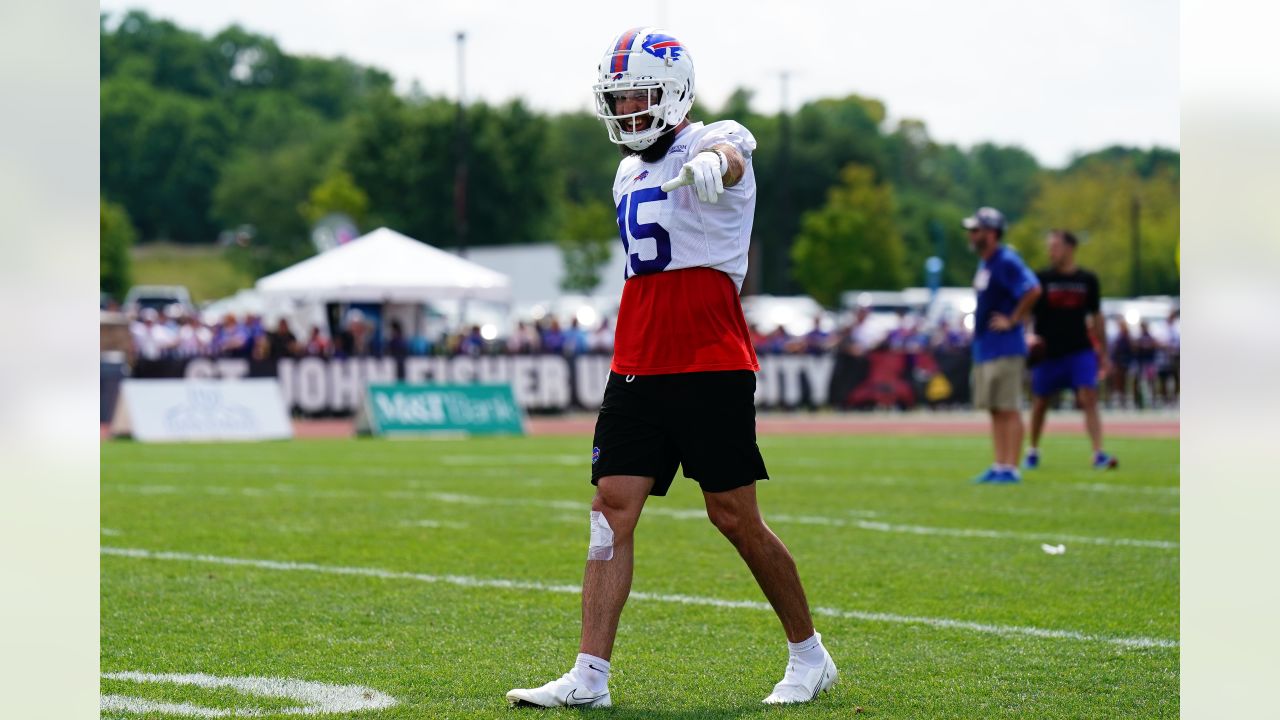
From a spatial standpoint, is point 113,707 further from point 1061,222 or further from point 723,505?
point 1061,222

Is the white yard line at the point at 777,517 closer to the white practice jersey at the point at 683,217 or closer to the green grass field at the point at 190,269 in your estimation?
the white practice jersey at the point at 683,217

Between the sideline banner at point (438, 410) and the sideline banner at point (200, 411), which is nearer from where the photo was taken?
the sideline banner at point (200, 411)

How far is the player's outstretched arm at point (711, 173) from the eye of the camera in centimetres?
442

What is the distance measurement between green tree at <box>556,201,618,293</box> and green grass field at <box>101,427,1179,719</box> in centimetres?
4712

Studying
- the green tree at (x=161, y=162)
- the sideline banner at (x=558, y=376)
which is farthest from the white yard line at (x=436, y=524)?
the green tree at (x=161, y=162)

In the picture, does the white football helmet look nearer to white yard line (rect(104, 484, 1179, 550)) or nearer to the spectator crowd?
white yard line (rect(104, 484, 1179, 550))

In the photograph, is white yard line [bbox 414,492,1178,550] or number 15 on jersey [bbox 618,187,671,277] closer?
number 15 on jersey [bbox 618,187,671,277]

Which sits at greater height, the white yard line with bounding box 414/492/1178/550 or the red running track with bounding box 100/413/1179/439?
the white yard line with bounding box 414/492/1178/550

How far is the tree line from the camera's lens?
66.5m

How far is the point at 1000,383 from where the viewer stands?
12.5 metres

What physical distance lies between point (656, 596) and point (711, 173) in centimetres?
298

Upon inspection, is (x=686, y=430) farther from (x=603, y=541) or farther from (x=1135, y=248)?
(x=1135, y=248)

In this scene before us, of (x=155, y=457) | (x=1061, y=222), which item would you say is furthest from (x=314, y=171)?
(x=155, y=457)

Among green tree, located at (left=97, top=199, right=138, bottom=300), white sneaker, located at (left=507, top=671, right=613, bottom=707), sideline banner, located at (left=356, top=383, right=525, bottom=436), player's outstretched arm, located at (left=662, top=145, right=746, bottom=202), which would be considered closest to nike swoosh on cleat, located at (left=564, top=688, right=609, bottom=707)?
white sneaker, located at (left=507, top=671, right=613, bottom=707)
